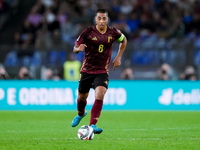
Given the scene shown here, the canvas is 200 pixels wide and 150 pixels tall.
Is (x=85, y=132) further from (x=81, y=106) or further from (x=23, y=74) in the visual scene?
(x=23, y=74)

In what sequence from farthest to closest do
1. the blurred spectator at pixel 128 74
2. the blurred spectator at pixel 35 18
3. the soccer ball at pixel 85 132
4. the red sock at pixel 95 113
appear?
1. the blurred spectator at pixel 35 18
2. the blurred spectator at pixel 128 74
3. the red sock at pixel 95 113
4. the soccer ball at pixel 85 132

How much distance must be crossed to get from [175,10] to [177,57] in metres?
4.70

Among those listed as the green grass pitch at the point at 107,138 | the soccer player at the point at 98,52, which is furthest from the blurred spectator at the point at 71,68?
the soccer player at the point at 98,52

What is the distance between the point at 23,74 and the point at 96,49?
779 cm

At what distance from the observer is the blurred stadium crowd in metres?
15.0

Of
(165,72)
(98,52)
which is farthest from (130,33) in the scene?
(98,52)

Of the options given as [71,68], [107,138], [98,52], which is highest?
[98,52]

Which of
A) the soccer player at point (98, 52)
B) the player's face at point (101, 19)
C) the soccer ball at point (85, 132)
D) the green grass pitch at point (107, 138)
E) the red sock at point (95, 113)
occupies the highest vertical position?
the player's face at point (101, 19)

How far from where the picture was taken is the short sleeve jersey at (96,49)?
728 cm

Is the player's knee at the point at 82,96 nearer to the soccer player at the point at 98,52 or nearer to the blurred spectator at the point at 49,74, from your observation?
the soccer player at the point at 98,52

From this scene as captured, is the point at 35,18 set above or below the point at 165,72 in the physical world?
above

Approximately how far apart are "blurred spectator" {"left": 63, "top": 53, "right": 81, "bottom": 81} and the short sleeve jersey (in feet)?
24.2

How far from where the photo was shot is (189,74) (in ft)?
48.5

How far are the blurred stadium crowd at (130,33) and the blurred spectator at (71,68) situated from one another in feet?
0.76
